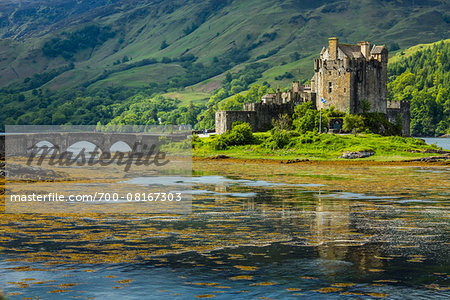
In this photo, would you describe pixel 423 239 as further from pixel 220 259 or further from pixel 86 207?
pixel 86 207

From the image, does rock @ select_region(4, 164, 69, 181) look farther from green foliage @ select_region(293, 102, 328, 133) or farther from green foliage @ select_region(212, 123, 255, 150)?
green foliage @ select_region(293, 102, 328, 133)

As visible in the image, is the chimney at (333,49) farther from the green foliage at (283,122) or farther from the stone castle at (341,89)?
the green foliage at (283,122)

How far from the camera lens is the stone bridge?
Result: 102 m

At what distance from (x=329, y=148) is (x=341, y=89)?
1614 centimetres

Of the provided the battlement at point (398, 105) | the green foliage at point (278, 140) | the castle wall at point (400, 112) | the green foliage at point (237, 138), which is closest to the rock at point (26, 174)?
the green foliage at point (278, 140)

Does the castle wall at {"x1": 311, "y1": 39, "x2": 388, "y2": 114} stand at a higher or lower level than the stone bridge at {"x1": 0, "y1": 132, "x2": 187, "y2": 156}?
higher

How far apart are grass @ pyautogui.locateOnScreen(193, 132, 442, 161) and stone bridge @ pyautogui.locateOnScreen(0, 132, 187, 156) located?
20.1 meters

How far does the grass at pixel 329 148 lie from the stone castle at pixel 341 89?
9.41 meters

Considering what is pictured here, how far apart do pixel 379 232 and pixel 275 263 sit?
A: 25.7 ft

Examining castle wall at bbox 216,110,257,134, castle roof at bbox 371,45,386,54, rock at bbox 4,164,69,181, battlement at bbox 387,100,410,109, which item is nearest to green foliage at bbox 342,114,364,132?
castle roof at bbox 371,45,386,54

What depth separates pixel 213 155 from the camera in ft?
299

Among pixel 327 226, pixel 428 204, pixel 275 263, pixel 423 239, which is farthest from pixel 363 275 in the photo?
pixel 428 204

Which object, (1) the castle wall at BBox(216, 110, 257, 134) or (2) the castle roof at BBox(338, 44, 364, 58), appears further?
(1) the castle wall at BBox(216, 110, 257, 134)

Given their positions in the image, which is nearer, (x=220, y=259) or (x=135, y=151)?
(x=220, y=259)
